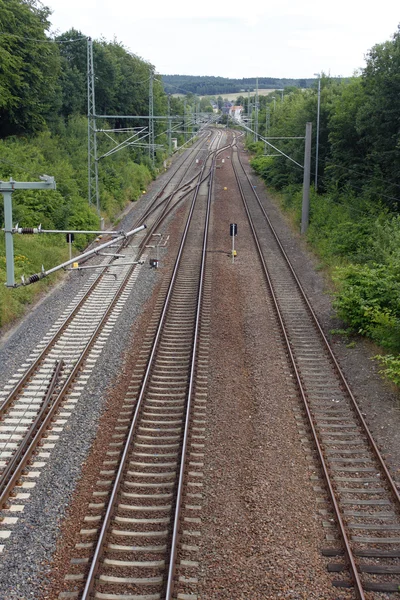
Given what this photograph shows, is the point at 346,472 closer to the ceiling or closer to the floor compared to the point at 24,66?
closer to the floor

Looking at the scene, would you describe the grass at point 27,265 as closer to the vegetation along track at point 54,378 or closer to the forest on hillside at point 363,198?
the vegetation along track at point 54,378

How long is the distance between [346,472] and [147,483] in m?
3.06

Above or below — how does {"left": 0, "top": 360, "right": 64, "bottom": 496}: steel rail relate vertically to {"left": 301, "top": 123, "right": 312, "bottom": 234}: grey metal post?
below

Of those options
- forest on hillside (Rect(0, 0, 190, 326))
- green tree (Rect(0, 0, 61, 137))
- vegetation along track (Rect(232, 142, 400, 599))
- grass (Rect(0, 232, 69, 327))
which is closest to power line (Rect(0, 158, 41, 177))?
forest on hillside (Rect(0, 0, 190, 326))

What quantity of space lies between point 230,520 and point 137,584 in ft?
5.21

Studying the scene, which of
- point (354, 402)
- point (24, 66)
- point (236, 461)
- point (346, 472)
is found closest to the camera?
point (346, 472)

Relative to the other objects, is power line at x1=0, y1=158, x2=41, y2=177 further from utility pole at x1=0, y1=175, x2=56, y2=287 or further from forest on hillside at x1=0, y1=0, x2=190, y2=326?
utility pole at x1=0, y1=175, x2=56, y2=287

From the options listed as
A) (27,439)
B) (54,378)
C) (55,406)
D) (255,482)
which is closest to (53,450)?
(27,439)

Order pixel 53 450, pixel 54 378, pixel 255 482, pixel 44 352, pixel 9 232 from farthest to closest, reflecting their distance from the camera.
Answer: pixel 44 352, pixel 54 378, pixel 9 232, pixel 53 450, pixel 255 482

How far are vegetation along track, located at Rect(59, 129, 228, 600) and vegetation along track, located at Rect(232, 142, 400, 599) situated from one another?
1995 mm

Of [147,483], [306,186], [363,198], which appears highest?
[306,186]

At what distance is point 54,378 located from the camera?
12117 mm

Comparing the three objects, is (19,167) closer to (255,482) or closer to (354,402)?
(354,402)

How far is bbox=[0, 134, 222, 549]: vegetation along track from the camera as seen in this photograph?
31.0 ft
